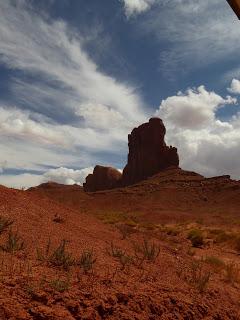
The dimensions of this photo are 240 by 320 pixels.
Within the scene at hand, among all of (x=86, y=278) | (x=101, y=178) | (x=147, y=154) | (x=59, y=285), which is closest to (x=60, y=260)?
(x=86, y=278)

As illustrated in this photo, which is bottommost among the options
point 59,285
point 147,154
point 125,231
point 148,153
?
point 59,285

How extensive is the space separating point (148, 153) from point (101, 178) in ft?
76.6

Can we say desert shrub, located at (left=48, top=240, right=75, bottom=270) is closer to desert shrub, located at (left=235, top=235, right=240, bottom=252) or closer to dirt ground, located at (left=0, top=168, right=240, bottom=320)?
dirt ground, located at (left=0, top=168, right=240, bottom=320)

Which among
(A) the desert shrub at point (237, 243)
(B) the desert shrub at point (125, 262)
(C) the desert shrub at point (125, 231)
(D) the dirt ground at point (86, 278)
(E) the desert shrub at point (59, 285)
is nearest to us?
(D) the dirt ground at point (86, 278)

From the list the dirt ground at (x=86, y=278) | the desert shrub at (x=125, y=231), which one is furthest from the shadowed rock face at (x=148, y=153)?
the dirt ground at (x=86, y=278)

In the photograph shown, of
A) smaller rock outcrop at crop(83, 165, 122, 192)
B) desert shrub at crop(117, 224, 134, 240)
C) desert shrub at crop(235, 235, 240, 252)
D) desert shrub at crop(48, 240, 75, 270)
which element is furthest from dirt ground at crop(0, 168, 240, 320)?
smaller rock outcrop at crop(83, 165, 122, 192)

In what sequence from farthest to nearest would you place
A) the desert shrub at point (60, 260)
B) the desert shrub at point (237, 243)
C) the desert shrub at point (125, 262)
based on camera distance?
the desert shrub at point (237, 243)
the desert shrub at point (125, 262)
the desert shrub at point (60, 260)

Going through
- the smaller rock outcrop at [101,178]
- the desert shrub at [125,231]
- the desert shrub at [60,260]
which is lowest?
the desert shrub at [60,260]

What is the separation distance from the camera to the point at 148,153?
119 m

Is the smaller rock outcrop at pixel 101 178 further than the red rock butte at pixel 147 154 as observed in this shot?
Yes

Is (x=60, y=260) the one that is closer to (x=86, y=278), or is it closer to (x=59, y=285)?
(x=86, y=278)

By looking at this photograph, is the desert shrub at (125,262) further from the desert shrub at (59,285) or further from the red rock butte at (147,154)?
the red rock butte at (147,154)

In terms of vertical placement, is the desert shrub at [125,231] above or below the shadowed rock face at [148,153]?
below

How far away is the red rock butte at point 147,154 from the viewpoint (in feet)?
381
